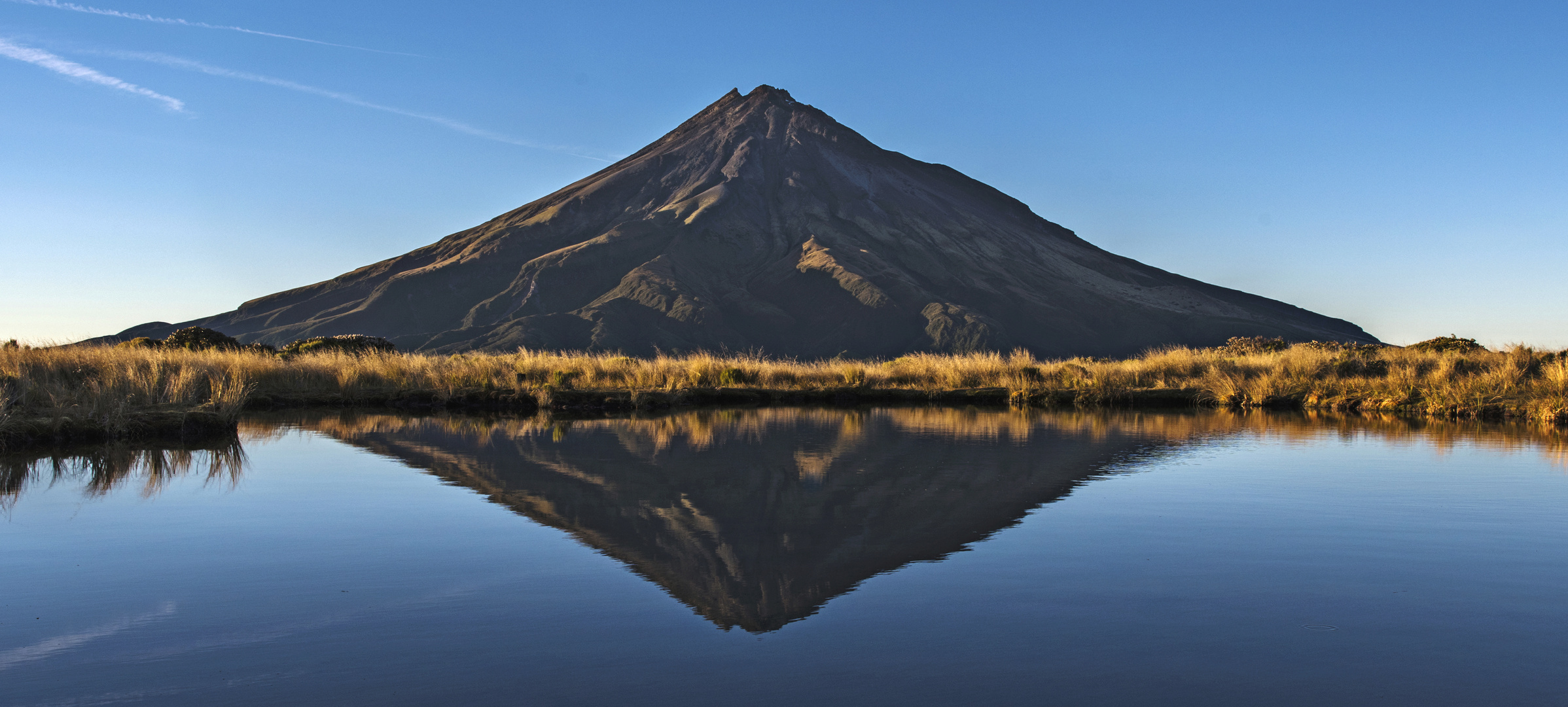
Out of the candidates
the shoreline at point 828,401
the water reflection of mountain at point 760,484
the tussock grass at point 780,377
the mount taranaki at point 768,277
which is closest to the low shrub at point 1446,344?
the tussock grass at point 780,377

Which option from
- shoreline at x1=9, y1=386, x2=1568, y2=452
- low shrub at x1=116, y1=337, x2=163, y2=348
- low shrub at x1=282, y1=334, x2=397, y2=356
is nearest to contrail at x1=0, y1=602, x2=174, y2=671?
shoreline at x1=9, y1=386, x2=1568, y2=452

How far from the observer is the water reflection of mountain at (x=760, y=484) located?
5250 mm

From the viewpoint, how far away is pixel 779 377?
22.5 m

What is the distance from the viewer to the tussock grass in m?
13.6

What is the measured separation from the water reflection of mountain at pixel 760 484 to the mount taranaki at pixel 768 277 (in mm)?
77884

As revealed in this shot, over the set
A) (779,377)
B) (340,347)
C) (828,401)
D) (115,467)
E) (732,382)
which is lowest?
(115,467)

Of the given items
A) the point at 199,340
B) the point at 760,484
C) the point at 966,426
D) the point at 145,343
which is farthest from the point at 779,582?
the point at 199,340

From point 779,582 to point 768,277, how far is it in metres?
111

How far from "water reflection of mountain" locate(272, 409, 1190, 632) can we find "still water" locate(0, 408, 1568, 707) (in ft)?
0.14

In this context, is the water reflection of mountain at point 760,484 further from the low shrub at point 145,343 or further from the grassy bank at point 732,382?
the low shrub at point 145,343

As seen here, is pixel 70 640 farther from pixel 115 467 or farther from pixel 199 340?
pixel 199 340

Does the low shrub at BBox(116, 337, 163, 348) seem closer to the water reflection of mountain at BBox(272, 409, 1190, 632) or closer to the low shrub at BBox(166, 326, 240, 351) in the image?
the low shrub at BBox(166, 326, 240, 351)

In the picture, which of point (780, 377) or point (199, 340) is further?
point (199, 340)

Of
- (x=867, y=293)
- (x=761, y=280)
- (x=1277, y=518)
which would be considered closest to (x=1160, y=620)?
(x=1277, y=518)
